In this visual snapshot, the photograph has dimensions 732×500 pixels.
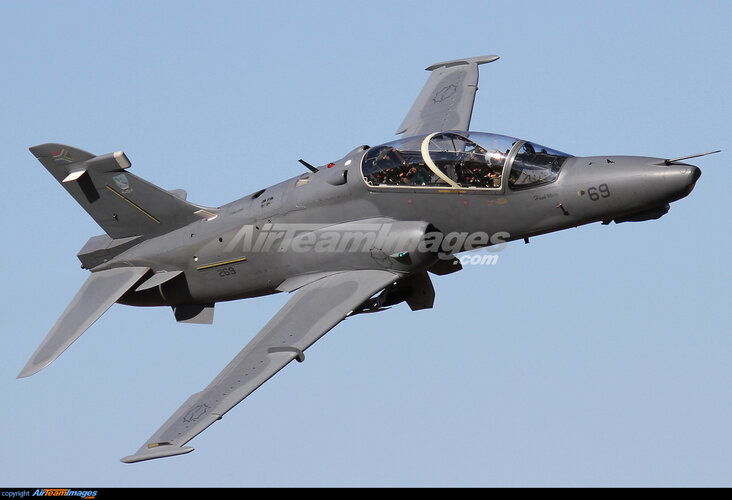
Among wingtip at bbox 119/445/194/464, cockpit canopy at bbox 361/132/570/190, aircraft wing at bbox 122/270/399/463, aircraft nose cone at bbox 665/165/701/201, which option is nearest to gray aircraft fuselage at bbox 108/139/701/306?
aircraft nose cone at bbox 665/165/701/201

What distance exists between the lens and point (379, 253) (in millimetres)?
23484

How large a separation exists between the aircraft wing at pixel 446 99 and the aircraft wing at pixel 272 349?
19.0ft

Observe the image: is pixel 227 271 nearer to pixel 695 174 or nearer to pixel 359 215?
pixel 359 215

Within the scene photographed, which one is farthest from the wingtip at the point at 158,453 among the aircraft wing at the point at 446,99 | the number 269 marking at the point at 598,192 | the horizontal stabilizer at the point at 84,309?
the aircraft wing at the point at 446,99

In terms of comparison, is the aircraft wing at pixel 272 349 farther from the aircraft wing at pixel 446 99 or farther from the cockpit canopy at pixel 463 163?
the aircraft wing at pixel 446 99

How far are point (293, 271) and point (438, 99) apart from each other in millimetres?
6831

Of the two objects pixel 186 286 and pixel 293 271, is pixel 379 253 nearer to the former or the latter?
pixel 293 271

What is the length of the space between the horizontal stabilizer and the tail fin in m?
1.03

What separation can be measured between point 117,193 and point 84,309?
8.11ft

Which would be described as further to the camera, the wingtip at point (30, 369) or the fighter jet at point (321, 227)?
the wingtip at point (30, 369)

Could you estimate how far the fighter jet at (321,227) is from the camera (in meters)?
22.3

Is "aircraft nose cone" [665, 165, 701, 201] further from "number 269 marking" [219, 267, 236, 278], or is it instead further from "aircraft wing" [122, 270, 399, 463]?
"number 269 marking" [219, 267, 236, 278]

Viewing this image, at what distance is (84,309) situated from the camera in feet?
82.9

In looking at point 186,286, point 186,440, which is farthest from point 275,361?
point 186,286
